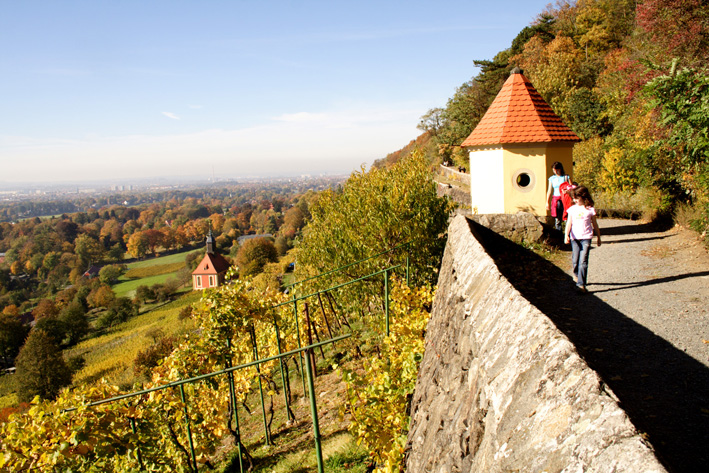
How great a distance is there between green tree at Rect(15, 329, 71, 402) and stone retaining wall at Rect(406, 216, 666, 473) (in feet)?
168

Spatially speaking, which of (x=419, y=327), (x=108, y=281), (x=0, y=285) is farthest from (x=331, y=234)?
(x=0, y=285)

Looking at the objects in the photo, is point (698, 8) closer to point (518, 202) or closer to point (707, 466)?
point (518, 202)

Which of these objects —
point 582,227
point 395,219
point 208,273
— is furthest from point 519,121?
point 208,273

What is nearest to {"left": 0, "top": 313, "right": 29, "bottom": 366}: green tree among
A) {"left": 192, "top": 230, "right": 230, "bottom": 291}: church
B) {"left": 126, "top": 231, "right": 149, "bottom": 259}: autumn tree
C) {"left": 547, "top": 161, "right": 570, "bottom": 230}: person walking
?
{"left": 192, "top": 230, "right": 230, "bottom": 291}: church

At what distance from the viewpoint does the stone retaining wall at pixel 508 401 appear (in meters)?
1.81

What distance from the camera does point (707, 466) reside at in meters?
2.83

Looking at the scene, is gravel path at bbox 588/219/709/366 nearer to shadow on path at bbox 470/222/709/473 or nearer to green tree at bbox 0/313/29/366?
shadow on path at bbox 470/222/709/473

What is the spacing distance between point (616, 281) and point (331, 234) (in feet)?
24.7

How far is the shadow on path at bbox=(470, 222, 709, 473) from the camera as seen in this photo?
10.1ft

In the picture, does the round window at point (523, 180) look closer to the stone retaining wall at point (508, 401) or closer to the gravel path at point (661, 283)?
the gravel path at point (661, 283)

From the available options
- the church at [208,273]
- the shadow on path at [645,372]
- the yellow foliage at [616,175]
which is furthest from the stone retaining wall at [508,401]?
the church at [208,273]

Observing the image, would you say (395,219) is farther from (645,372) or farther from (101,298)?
(101,298)

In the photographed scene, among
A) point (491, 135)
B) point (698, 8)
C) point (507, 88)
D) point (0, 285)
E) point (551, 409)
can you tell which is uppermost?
point (698, 8)

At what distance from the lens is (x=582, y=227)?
23.3 ft
